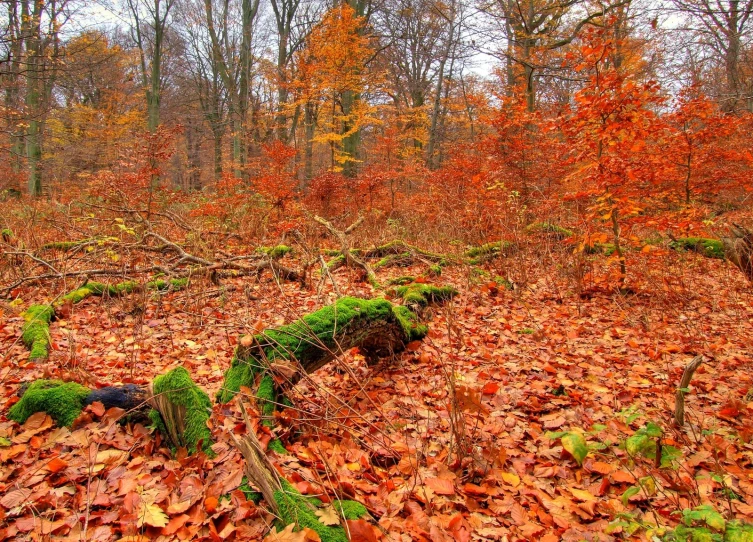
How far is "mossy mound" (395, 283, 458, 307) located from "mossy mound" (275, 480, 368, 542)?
3.05 meters

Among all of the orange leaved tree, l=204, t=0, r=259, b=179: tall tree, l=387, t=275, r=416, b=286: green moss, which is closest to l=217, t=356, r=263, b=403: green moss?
l=387, t=275, r=416, b=286: green moss

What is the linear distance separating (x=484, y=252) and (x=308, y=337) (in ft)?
16.4

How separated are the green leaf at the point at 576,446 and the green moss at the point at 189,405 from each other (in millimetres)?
2322

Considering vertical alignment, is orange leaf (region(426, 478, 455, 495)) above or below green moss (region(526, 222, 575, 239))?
below

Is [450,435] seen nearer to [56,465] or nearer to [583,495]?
[583,495]

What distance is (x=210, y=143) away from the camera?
101 ft

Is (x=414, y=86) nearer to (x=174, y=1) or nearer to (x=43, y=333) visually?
(x=174, y=1)

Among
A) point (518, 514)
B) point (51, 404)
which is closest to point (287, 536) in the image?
point (518, 514)

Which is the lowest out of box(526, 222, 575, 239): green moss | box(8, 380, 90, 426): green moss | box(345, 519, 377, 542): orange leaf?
box(345, 519, 377, 542): orange leaf

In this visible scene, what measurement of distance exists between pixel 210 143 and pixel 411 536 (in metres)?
33.3

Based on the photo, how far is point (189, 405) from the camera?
8.90 feet

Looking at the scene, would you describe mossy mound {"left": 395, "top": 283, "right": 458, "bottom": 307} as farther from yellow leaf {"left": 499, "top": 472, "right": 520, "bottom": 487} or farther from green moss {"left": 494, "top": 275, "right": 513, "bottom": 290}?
yellow leaf {"left": 499, "top": 472, "right": 520, "bottom": 487}

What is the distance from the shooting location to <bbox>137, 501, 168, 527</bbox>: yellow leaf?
2.05m

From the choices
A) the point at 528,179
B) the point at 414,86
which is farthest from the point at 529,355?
the point at 414,86
